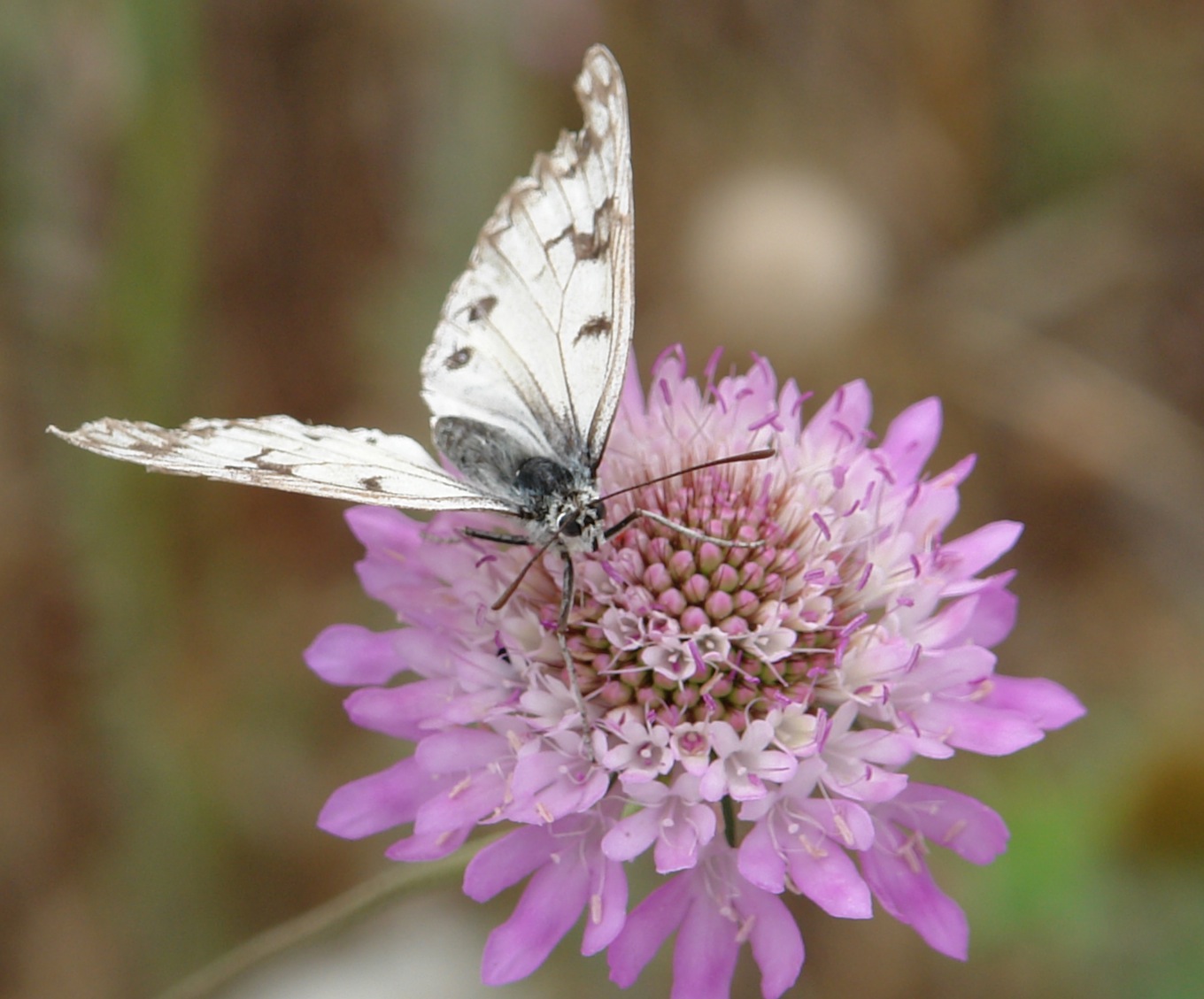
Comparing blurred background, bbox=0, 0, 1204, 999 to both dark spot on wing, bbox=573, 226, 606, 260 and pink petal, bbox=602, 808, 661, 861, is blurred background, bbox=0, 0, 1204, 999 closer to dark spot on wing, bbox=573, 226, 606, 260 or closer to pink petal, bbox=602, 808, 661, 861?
pink petal, bbox=602, 808, 661, 861

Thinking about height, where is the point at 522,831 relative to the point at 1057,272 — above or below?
below

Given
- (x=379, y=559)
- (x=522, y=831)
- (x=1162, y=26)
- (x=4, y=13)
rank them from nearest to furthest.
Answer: (x=522, y=831)
(x=379, y=559)
(x=4, y=13)
(x=1162, y=26)

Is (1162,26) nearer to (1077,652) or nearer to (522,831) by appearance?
(1077,652)

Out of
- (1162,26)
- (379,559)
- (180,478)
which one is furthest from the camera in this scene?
(1162,26)

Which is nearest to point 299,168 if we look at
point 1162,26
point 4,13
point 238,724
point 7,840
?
point 4,13

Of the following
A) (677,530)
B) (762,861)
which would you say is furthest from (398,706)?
(762,861)

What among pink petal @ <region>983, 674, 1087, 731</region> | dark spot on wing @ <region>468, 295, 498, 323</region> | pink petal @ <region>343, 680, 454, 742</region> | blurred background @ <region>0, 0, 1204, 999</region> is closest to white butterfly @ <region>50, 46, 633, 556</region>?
dark spot on wing @ <region>468, 295, 498, 323</region>

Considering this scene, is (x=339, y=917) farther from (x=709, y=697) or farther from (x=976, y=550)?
(x=976, y=550)

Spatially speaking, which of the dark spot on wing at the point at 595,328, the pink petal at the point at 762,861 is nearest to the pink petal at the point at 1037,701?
the pink petal at the point at 762,861

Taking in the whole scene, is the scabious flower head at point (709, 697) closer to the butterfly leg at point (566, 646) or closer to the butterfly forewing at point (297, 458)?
the butterfly leg at point (566, 646)
